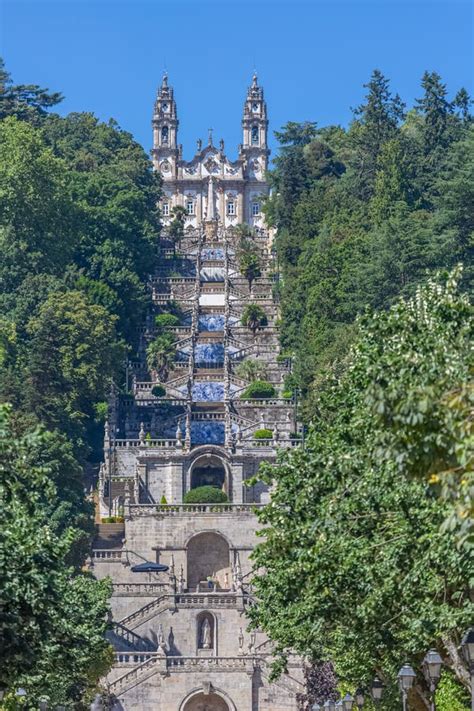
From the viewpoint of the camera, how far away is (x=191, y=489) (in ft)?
291

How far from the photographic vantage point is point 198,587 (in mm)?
80812

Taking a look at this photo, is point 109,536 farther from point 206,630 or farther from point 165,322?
point 165,322

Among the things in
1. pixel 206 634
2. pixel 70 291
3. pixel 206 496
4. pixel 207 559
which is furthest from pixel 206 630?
pixel 70 291

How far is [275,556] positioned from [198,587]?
139 ft

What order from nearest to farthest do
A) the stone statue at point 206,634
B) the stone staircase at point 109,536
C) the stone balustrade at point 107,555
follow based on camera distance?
the stone statue at point 206,634
the stone balustrade at point 107,555
the stone staircase at point 109,536

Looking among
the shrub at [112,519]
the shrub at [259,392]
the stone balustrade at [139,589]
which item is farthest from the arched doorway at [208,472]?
the stone balustrade at [139,589]

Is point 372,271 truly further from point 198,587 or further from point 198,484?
point 198,587

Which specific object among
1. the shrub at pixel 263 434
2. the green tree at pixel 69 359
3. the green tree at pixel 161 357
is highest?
the green tree at pixel 161 357

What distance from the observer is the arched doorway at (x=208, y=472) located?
295 feet

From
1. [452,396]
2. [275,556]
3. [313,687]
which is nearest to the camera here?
[452,396]

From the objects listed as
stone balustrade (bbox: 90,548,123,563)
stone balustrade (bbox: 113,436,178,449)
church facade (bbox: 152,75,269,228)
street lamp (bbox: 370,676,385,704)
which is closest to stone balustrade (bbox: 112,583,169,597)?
stone balustrade (bbox: 90,548,123,563)

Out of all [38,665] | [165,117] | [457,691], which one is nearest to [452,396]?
[38,665]

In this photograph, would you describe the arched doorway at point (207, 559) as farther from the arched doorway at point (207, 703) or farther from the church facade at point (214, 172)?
the church facade at point (214, 172)

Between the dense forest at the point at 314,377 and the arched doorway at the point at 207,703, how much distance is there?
5.40 metres
